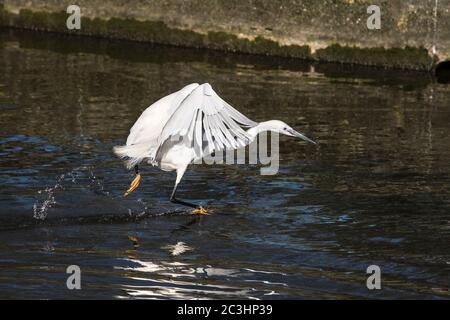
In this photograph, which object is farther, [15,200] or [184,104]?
[15,200]

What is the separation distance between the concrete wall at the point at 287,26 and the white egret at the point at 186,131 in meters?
7.10

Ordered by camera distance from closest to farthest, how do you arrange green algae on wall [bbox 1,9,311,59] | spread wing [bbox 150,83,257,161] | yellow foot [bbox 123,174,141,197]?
Result: spread wing [bbox 150,83,257,161], yellow foot [bbox 123,174,141,197], green algae on wall [bbox 1,9,311,59]

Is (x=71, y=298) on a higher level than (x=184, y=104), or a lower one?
lower

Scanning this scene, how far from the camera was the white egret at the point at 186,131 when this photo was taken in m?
10.1

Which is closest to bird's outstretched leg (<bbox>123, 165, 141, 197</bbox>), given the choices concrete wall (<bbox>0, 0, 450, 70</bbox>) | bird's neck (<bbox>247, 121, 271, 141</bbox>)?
bird's neck (<bbox>247, 121, 271, 141</bbox>)

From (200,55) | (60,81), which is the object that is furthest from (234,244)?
(200,55)

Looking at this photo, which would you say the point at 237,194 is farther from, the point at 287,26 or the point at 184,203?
the point at 287,26

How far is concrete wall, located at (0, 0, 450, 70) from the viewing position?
17.5m

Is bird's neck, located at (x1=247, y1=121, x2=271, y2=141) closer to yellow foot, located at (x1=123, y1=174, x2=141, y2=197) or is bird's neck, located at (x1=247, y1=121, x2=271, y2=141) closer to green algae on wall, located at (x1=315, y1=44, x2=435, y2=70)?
yellow foot, located at (x1=123, y1=174, x2=141, y2=197)

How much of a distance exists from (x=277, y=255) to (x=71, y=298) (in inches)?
79.4

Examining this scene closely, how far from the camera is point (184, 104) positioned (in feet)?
33.0

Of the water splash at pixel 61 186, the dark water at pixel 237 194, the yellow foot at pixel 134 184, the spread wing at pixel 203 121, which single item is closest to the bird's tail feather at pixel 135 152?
the spread wing at pixel 203 121

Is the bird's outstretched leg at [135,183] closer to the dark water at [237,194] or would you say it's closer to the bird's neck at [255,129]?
the dark water at [237,194]
